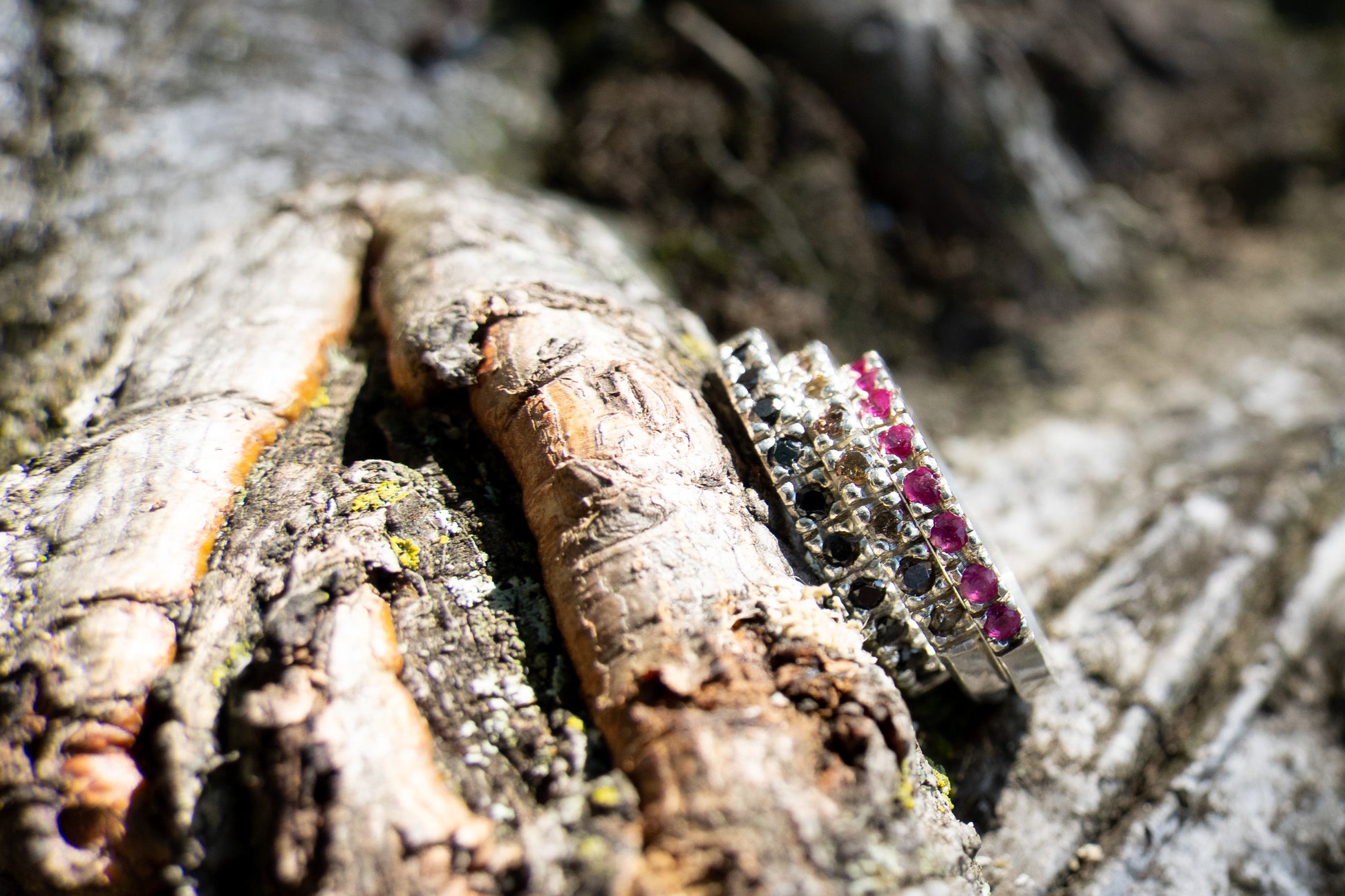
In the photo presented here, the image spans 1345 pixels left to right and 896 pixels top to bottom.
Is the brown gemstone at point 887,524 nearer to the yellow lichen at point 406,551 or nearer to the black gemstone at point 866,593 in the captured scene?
the black gemstone at point 866,593

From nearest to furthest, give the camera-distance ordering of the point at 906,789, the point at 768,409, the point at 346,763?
the point at 346,763 → the point at 906,789 → the point at 768,409

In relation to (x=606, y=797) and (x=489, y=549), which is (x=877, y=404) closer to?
(x=489, y=549)

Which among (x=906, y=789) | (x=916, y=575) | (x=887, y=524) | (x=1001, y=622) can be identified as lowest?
(x=906, y=789)

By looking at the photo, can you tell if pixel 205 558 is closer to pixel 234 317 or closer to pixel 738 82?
pixel 234 317

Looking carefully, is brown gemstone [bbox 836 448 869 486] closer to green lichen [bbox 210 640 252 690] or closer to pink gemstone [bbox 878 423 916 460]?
pink gemstone [bbox 878 423 916 460]

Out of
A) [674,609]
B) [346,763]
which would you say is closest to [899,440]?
[674,609]

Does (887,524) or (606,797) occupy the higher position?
(887,524)

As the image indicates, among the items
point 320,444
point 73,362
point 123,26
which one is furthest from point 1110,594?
point 123,26

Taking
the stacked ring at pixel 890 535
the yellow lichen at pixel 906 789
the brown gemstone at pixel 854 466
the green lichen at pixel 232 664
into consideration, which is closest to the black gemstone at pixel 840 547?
the stacked ring at pixel 890 535

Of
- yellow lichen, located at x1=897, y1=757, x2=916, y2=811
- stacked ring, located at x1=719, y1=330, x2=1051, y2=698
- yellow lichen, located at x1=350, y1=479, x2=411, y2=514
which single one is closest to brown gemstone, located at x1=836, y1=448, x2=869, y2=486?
stacked ring, located at x1=719, y1=330, x2=1051, y2=698
